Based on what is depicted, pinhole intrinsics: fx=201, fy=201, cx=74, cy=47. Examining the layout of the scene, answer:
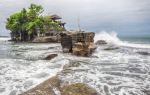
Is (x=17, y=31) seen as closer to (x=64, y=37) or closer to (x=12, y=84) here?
(x=64, y=37)

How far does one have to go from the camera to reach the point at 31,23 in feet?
163

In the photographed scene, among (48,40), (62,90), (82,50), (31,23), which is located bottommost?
(62,90)

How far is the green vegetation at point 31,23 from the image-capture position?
5075 cm

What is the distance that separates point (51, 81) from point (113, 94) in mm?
2891

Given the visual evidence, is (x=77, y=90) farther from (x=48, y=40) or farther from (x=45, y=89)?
(x=48, y=40)

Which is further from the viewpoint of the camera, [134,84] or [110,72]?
[110,72]

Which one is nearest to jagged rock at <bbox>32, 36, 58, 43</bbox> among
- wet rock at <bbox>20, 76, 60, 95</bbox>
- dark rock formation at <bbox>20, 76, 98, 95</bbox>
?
wet rock at <bbox>20, 76, 60, 95</bbox>

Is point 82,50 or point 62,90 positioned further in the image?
point 82,50

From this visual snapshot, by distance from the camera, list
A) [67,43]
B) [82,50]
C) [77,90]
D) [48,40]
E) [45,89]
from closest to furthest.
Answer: [77,90]
[45,89]
[82,50]
[67,43]
[48,40]

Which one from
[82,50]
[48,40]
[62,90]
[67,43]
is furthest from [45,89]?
[48,40]

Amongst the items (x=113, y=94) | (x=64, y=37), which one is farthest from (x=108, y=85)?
(x=64, y=37)

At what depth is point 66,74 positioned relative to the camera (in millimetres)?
11648

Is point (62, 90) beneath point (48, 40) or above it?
beneath

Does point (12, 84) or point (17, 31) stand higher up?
point (17, 31)
